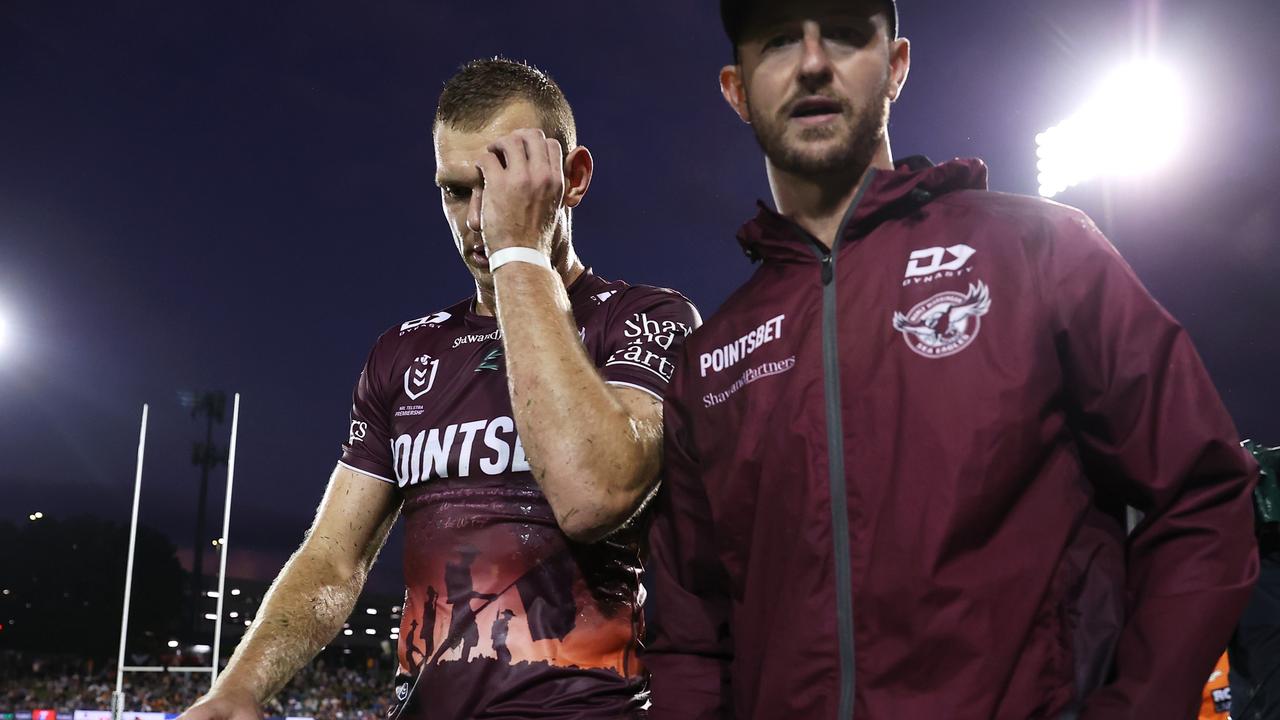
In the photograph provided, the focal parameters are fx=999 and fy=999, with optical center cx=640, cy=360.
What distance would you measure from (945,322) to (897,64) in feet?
2.29

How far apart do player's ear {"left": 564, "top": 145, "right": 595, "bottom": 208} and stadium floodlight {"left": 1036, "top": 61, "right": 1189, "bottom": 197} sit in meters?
8.93

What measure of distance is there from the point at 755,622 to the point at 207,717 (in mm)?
1133

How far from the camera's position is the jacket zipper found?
1.48 m

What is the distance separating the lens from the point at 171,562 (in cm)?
4762

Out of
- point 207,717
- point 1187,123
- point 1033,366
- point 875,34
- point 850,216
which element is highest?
point 1187,123

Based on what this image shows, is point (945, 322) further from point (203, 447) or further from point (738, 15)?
point (203, 447)

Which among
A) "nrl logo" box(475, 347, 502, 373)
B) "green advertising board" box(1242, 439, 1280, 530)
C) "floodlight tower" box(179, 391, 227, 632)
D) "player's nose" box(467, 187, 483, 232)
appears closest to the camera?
"player's nose" box(467, 187, 483, 232)

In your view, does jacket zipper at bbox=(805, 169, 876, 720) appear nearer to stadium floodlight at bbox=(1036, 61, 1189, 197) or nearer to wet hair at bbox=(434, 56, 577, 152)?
wet hair at bbox=(434, 56, 577, 152)

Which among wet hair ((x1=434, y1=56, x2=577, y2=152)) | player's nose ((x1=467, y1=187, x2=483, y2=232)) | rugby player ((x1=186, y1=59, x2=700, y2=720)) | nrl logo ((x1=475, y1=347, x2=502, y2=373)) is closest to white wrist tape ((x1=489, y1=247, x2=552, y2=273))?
rugby player ((x1=186, y1=59, x2=700, y2=720))

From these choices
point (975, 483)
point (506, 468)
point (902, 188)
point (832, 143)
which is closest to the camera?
point (975, 483)

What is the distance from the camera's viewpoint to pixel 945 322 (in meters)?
1.55

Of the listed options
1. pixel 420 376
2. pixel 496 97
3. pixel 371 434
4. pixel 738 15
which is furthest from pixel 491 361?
pixel 738 15

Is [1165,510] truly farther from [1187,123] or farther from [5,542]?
[5,542]

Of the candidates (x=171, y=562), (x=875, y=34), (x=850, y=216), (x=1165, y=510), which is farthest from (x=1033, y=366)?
(x=171, y=562)
